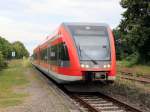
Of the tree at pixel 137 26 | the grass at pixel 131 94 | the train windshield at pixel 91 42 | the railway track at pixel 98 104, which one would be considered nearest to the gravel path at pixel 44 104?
the railway track at pixel 98 104

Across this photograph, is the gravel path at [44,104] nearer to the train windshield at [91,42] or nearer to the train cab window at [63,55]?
the train cab window at [63,55]

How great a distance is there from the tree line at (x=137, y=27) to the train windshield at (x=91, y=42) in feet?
87.7

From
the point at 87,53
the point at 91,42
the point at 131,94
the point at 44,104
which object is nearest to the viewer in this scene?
the point at 44,104

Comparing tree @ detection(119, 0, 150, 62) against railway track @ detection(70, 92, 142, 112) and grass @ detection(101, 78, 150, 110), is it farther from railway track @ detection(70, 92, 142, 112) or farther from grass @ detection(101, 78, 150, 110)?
railway track @ detection(70, 92, 142, 112)

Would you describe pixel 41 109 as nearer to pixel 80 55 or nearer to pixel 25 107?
pixel 25 107

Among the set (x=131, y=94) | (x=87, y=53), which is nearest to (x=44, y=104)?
(x=87, y=53)

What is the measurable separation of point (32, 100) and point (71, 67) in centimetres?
283

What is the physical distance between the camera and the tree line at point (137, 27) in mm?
45406

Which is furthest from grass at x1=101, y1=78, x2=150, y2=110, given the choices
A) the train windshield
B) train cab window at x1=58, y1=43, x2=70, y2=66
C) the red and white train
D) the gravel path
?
the gravel path

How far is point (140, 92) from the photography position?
61.6 feet

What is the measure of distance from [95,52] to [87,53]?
0.34m

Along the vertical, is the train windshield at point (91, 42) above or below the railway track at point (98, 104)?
above

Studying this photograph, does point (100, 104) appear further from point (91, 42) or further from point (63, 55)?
point (63, 55)

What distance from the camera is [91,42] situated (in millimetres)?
18516
